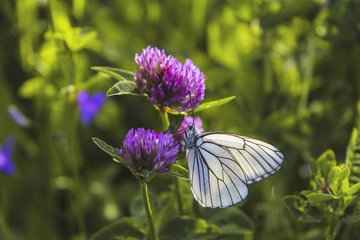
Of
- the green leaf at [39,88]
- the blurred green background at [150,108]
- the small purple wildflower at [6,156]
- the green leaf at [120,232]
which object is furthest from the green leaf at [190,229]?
the small purple wildflower at [6,156]

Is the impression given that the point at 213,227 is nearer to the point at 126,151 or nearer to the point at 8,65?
the point at 126,151

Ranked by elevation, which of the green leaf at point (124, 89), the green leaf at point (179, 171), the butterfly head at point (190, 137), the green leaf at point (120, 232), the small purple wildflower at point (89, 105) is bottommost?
the green leaf at point (120, 232)

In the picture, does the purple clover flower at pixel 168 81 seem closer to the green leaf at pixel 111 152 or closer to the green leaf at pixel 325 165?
the green leaf at pixel 111 152

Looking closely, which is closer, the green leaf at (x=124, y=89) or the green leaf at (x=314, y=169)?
the green leaf at (x=124, y=89)

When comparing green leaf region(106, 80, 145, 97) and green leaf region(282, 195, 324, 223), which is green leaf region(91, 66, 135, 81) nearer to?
green leaf region(106, 80, 145, 97)

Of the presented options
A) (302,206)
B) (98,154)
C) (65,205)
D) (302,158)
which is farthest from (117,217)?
(302,206)

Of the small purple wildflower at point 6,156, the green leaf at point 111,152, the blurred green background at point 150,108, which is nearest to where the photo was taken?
the green leaf at point 111,152

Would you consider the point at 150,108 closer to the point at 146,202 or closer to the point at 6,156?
the point at 6,156

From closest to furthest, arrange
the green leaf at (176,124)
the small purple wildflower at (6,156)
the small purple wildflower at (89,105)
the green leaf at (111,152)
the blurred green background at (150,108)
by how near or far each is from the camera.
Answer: the green leaf at (111,152)
the green leaf at (176,124)
the blurred green background at (150,108)
the small purple wildflower at (6,156)
the small purple wildflower at (89,105)

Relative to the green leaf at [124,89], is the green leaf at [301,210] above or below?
below
